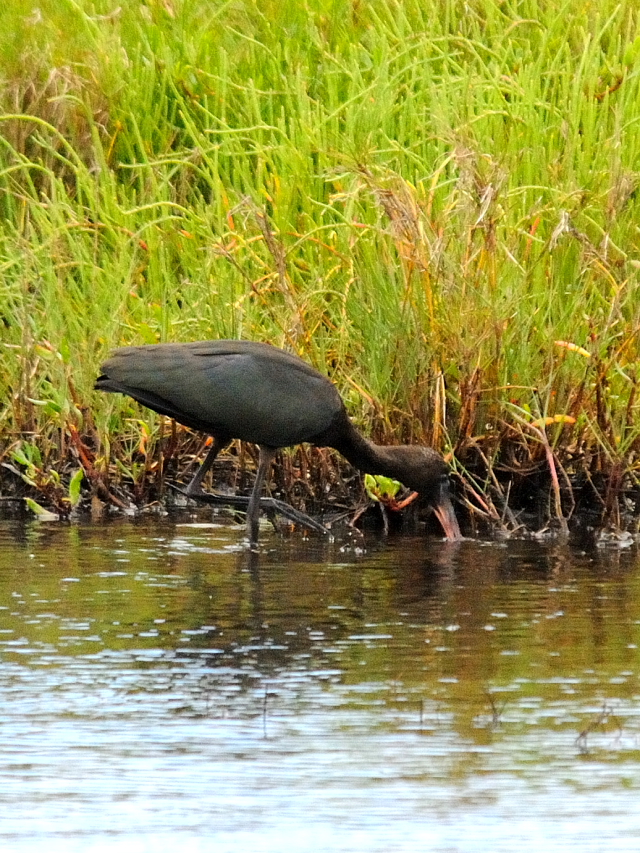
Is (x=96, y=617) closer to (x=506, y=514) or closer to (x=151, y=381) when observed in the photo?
(x=151, y=381)

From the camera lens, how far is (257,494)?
22.3 feet

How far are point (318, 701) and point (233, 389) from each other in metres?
2.59

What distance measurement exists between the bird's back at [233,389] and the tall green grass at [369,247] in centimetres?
35

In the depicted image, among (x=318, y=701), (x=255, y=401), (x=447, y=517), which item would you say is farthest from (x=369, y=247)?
(x=318, y=701)

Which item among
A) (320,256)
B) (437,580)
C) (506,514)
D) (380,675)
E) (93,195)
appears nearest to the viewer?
(380,675)

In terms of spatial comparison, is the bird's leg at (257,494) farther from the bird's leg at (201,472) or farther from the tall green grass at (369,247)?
the tall green grass at (369,247)

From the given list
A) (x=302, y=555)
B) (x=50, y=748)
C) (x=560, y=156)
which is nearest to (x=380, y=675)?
(x=50, y=748)

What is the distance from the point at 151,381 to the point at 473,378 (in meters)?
1.20

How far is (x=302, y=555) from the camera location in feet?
21.0

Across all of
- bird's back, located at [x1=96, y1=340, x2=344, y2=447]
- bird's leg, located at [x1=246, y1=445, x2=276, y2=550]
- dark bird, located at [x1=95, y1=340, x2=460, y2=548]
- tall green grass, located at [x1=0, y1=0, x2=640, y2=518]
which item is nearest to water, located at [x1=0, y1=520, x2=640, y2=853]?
bird's leg, located at [x1=246, y1=445, x2=276, y2=550]

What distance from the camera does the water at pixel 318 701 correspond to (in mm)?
3352

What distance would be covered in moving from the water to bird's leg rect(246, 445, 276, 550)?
0.28 metres

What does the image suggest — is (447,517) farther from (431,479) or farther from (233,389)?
(233,389)

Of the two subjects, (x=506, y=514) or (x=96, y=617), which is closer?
(x=96, y=617)
